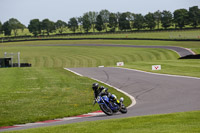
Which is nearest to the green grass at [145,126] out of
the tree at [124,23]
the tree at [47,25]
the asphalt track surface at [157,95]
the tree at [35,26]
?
the asphalt track surface at [157,95]

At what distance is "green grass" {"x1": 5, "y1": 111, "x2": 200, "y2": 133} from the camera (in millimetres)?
9778

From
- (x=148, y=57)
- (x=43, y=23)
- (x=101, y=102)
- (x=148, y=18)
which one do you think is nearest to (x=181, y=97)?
(x=101, y=102)

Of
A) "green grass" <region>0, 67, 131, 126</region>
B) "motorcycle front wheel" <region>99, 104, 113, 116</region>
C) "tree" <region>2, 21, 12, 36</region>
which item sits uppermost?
"tree" <region>2, 21, 12, 36</region>

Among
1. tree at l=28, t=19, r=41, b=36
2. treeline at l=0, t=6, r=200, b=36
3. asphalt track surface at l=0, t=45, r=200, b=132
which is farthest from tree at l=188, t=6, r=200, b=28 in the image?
asphalt track surface at l=0, t=45, r=200, b=132

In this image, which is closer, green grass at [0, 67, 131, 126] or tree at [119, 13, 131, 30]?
green grass at [0, 67, 131, 126]

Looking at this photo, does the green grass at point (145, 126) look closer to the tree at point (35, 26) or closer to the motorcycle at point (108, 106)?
the motorcycle at point (108, 106)

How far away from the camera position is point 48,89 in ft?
71.1

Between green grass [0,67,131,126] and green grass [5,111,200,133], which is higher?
green grass [5,111,200,133]

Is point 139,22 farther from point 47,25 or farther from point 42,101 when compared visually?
point 42,101

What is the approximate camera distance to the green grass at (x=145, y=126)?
978cm

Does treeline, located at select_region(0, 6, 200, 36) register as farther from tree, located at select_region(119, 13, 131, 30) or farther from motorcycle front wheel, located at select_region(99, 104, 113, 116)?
motorcycle front wheel, located at select_region(99, 104, 113, 116)

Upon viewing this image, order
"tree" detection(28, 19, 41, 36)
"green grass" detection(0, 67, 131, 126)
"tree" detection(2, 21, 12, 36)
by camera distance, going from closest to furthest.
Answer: "green grass" detection(0, 67, 131, 126), "tree" detection(2, 21, 12, 36), "tree" detection(28, 19, 41, 36)

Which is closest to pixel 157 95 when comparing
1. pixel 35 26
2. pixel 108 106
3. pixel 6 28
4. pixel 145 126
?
pixel 108 106

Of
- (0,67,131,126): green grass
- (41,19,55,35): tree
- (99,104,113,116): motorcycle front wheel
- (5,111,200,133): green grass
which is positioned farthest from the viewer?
(41,19,55,35): tree
